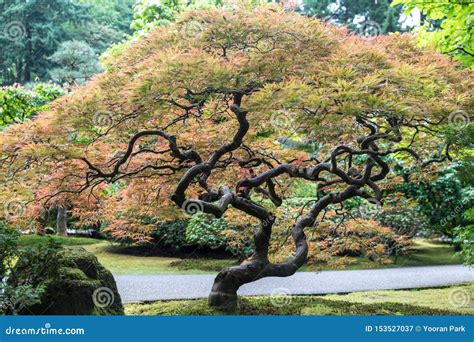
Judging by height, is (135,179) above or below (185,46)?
below

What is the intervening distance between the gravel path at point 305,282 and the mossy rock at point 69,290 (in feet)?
7.05

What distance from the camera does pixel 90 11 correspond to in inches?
771

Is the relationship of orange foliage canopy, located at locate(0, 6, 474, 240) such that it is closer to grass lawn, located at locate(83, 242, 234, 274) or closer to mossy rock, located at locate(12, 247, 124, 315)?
mossy rock, located at locate(12, 247, 124, 315)

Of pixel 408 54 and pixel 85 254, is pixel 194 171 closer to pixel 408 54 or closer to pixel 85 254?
pixel 85 254

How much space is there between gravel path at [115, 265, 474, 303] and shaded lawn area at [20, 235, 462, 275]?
38cm

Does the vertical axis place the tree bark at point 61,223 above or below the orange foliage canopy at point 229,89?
below

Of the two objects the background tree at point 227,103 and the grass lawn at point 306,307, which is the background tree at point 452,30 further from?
the grass lawn at point 306,307

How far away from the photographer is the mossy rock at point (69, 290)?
4.18m

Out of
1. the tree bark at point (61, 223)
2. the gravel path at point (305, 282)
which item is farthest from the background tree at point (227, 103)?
the tree bark at point (61, 223)

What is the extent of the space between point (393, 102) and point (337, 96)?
47 cm

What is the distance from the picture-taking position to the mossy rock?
4176 mm

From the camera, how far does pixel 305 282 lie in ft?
29.3

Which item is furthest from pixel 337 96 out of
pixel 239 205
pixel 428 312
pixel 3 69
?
pixel 3 69

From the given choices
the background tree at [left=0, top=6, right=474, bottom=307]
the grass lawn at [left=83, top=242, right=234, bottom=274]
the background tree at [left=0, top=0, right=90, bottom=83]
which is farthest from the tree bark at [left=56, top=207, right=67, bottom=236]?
the background tree at [left=0, top=0, right=90, bottom=83]
